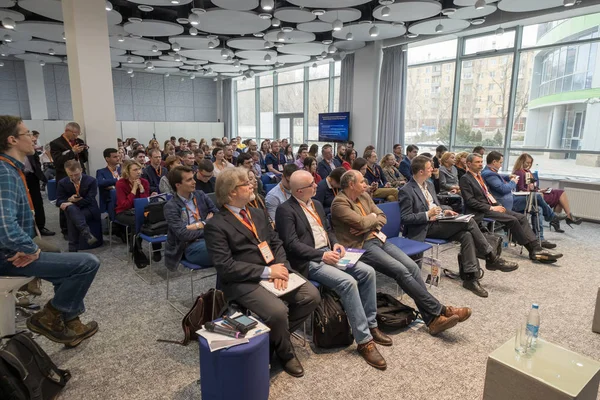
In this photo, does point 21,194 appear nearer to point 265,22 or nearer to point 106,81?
point 106,81

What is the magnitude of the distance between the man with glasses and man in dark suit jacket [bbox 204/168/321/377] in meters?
1.98

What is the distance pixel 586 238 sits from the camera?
5652 millimetres

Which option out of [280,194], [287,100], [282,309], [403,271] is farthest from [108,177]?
[287,100]

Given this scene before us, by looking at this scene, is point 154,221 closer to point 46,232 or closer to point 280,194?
point 280,194

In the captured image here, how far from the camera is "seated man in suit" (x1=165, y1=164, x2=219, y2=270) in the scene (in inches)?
120

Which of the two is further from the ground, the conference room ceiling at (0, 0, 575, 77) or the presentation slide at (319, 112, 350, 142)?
the conference room ceiling at (0, 0, 575, 77)

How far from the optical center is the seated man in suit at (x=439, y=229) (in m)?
3.64

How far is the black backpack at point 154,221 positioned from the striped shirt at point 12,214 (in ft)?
4.56

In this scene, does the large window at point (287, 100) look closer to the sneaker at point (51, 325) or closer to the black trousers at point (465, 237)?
the black trousers at point (465, 237)

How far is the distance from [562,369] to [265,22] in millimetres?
7407

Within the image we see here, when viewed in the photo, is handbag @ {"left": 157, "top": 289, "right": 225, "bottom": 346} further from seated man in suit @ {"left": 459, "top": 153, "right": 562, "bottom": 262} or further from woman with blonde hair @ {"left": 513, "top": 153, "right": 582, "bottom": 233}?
woman with blonde hair @ {"left": 513, "top": 153, "right": 582, "bottom": 233}

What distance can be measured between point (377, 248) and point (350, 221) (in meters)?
0.33

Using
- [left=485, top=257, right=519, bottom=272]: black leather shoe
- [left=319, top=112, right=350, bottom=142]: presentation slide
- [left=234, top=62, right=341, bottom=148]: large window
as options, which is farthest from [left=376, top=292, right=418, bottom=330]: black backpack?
[left=234, top=62, right=341, bottom=148]: large window

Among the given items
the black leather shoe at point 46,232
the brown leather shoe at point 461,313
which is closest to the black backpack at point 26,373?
the brown leather shoe at point 461,313
